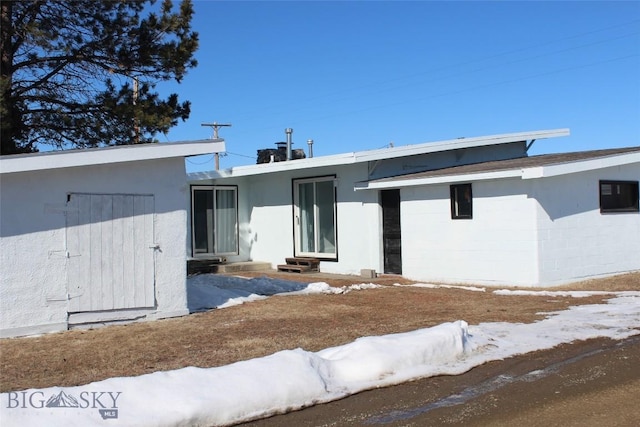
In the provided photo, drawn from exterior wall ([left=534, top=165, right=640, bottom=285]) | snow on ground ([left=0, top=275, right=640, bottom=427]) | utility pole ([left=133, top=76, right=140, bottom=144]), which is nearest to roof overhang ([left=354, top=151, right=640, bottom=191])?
exterior wall ([left=534, top=165, right=640, bottom=285])

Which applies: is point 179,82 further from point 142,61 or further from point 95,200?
point 95,200

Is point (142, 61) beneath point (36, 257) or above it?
above

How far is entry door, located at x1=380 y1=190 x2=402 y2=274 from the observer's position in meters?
15.8

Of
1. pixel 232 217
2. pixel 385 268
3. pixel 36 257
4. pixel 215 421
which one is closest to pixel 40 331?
pixel 36 257

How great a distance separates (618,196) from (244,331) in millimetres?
10448

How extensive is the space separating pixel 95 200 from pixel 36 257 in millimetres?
1160

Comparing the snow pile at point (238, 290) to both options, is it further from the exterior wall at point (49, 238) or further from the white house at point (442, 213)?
the white house at point (442, 213)

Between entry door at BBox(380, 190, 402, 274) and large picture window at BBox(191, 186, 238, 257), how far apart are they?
5553 mm

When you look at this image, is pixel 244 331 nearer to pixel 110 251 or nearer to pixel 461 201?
pixel 110 251

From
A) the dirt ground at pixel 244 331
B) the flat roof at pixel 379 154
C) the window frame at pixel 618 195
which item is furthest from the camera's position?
the flat roof at pixel 379 154

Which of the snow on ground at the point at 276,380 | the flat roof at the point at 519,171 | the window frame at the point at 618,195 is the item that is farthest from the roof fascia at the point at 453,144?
the snow on ground at the point at 276,380

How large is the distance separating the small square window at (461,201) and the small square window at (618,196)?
3.08 m

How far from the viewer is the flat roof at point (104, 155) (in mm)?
8359

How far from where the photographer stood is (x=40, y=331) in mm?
8766
